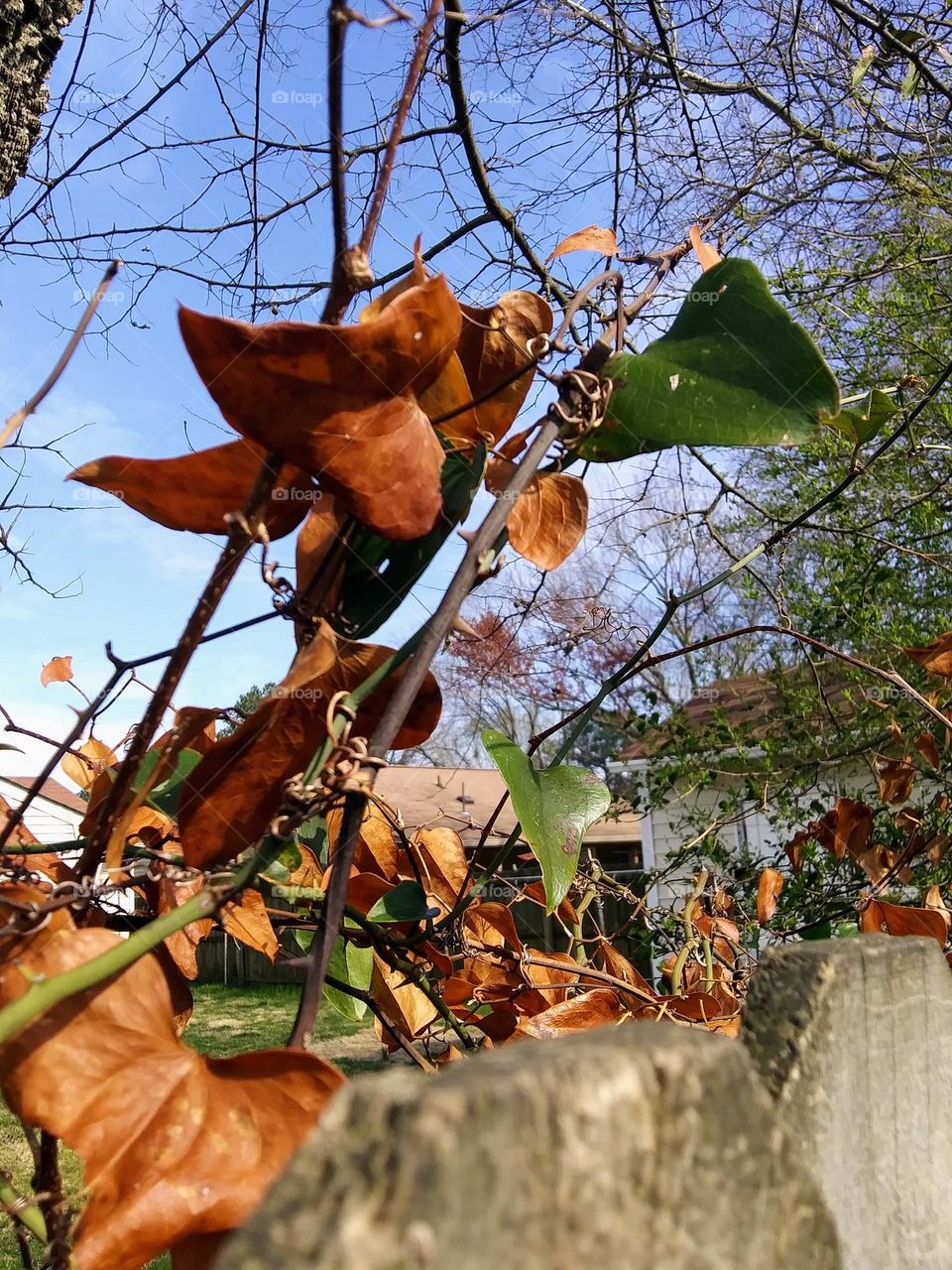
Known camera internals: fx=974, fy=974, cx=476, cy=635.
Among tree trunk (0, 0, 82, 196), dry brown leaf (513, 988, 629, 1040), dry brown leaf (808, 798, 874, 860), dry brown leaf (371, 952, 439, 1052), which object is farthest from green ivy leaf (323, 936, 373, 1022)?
tree trunk (0, 0, 82, 196)

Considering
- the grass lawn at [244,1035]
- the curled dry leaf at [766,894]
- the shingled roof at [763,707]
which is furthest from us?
the grass lawn at [244,1035]

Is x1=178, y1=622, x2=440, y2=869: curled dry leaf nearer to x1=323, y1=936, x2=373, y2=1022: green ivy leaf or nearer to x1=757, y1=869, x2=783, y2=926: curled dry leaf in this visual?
x1=323, y1=936, x2=373, y2=1022: green ivy leaf

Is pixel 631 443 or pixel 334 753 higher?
pixel 631 443

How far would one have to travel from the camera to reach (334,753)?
368mm

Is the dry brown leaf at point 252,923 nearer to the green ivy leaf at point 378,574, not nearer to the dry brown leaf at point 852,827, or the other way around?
the green ivy leaf at point 378,574

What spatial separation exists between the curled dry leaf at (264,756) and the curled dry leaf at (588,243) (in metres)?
0.28

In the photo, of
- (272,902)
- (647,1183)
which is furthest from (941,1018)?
(272,902)

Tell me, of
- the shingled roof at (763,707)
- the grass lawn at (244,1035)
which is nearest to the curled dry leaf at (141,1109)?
the shingled roof at (763,707)

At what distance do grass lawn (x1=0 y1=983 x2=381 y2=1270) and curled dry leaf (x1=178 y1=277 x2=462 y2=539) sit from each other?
13.8 ft

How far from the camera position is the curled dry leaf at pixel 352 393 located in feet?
1.06

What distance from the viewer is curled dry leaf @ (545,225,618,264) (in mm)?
533

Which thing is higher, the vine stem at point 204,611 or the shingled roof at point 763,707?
the shingled roof at point 763,707

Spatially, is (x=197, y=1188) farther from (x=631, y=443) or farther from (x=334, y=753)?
(x=631, y=443)

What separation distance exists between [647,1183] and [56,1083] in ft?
0.62
